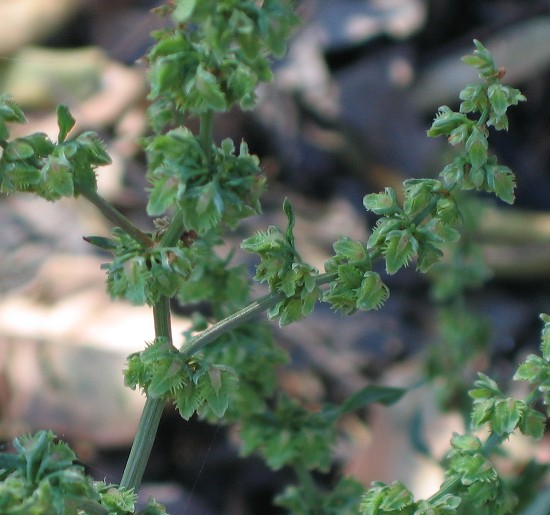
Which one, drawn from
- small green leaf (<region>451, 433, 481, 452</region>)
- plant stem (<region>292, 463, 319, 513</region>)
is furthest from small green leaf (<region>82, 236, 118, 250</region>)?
plant stem (<region>292, 463, 319, 513</region>)

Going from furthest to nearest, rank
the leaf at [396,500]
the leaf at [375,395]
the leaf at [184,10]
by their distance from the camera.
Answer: the leaf at [375,395] → the leaf at [396,500] → the leaf at [184,10]

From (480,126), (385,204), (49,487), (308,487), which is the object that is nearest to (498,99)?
(480,126)

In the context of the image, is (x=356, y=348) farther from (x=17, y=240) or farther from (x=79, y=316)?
(x=17, y=240)

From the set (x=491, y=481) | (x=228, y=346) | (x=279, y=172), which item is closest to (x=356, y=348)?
(x=279, y=172)

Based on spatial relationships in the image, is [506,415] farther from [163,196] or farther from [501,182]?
[163,196]

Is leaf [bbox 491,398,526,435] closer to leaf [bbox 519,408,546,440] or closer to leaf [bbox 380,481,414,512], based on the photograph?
leaf [bbox 519,408,546,440]

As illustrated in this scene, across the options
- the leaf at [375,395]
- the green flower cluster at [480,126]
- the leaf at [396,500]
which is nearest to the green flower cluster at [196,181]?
the green flower cluster at [480,126]

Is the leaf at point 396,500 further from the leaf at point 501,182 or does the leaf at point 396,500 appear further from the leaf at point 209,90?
the leaf at point 209,90
